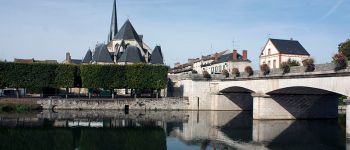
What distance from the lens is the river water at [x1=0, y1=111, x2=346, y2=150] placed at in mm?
23869

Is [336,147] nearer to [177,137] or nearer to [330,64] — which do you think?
[330,64]

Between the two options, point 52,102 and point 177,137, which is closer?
point 177,137

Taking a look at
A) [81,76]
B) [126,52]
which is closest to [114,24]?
[126,52]

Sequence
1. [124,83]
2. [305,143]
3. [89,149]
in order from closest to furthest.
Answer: [89,149] < [305,143] < [124,83]

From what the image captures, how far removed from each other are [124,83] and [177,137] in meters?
21.8

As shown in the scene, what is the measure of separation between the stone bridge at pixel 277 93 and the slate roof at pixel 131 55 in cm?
1207

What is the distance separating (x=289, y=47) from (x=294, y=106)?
83.7ft

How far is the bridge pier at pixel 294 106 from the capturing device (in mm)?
35812

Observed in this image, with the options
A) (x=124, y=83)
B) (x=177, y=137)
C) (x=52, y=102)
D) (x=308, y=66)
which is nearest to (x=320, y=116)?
(x=308, y=66)

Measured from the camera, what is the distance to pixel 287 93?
35.8 meters

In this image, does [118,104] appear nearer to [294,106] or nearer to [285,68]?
[294,106]

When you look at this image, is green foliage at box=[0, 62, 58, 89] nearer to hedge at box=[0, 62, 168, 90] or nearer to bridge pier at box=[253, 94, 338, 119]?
hedge at box=[0, 62, 168, 90]

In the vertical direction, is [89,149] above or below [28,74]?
below

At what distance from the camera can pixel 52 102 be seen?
4550 cm
